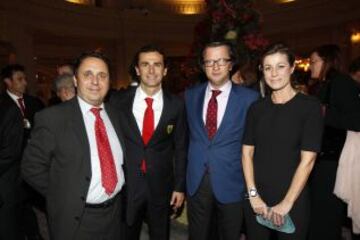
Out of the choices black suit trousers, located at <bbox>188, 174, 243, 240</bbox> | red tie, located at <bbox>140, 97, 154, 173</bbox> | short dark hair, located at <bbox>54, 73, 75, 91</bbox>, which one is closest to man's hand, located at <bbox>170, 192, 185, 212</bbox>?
black suit trousers, located at <bbox>188, 174, 243, 240</bbox>

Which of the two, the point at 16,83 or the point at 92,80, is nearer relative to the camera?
the point at 92,80

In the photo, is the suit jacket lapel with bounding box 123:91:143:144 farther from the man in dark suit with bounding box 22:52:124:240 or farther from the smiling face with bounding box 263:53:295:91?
the smiling face with bounding box 263:53:295:91

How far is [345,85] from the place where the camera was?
9.67ft

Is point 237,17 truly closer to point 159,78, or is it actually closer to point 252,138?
point 159,78

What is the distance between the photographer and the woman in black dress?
2.26 metres

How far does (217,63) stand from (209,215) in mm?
1127

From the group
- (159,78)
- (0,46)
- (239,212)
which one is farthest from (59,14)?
(239,212)

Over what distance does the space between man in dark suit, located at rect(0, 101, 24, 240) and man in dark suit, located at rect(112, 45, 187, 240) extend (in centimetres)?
92

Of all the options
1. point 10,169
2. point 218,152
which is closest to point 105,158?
point 218,152

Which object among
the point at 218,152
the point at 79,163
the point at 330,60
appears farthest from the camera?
the point at 330,60

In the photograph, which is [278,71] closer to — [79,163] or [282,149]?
[282,149]

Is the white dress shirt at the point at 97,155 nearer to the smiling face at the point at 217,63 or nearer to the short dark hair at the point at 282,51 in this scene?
the smiling face at the point at 217,63

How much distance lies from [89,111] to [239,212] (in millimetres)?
1290

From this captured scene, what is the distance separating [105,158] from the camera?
233cm
